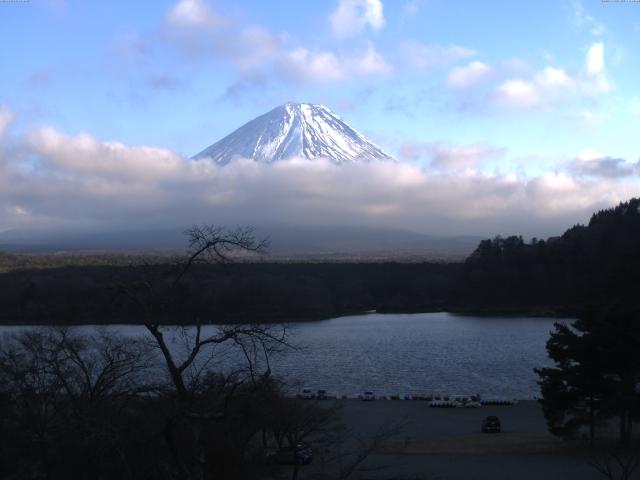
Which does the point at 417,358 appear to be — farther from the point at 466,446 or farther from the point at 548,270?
the point at 548,270

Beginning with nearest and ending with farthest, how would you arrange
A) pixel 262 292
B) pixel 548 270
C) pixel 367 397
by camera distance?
pixel 367 397
pixel 262 292
pixel 548 270

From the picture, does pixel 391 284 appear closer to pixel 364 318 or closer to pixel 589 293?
pixel 364 318

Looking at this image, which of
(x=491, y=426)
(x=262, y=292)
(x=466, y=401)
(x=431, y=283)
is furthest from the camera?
(x=431, y=283)

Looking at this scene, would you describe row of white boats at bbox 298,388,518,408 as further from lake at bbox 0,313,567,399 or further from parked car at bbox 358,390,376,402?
lake at bbox 0,313,567,399

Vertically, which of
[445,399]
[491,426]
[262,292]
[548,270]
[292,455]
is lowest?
[445,399]

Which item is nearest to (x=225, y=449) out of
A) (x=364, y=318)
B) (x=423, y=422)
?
(x=423, y=422)

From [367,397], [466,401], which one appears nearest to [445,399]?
[466,401]

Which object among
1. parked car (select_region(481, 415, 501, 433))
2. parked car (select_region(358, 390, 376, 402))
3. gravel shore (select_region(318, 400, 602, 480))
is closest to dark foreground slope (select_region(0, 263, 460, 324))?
parked car (select_region(358, 390, 376, 402))

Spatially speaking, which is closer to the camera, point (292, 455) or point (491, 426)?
point (292, 455)

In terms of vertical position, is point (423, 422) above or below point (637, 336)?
below
